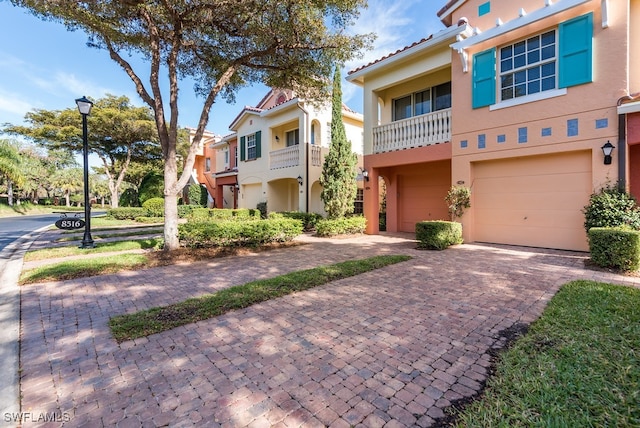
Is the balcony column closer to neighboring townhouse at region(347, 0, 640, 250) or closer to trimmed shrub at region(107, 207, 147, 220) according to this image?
neighboring townhouse at region(347, 0, 640, 250)

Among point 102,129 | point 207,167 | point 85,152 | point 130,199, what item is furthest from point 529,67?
point 130,199

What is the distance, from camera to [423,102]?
12664 millimetres

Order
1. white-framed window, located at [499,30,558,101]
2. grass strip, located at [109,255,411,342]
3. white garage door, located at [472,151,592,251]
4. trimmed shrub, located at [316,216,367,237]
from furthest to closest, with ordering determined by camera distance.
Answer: trimmed shrub, located at [316,216,367,237] < white-framed window, located at [499,30,558,101] < white garage door, located at [472,151,592,251] < grass strip, located at [109,255,411,342]

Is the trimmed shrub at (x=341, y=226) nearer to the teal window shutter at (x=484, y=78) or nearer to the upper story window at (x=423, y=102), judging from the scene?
the upper story window at (x=423, y=102)

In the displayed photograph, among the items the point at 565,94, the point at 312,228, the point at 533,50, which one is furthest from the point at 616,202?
the point at 312,228

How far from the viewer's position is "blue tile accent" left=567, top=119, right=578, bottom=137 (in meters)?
8.06

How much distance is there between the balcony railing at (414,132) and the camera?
11.0 m

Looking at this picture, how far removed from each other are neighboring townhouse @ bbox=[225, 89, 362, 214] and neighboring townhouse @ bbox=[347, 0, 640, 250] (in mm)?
4499

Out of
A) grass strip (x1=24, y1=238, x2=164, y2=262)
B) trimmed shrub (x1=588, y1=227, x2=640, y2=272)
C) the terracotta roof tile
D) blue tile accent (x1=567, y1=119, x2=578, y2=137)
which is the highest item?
the terracotta roof tile

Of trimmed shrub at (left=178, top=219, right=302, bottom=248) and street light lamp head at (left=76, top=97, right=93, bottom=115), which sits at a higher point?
street light lamp head at (left=76, top=97, right=93, bottom=115)

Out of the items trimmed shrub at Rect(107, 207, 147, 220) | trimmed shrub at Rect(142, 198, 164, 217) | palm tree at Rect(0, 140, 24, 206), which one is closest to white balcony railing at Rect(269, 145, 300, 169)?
trimmed shrub at Rect(142, 198, 164, 217)

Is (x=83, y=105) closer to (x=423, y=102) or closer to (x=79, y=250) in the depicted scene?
(x=79, y=250)

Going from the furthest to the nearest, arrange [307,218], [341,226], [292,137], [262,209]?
[262,209]
[292,137]
[307,218]
[341,226]

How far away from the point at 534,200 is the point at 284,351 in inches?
368
